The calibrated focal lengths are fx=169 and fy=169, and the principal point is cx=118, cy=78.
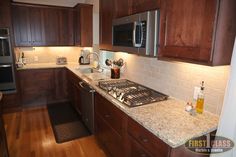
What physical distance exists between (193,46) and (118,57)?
5.92ft

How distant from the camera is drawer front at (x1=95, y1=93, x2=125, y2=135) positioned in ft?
5.62

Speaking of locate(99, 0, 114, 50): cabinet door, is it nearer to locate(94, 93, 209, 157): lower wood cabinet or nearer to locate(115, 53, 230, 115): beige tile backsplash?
locate(115, 53, 230, 115): beige tile backsplash

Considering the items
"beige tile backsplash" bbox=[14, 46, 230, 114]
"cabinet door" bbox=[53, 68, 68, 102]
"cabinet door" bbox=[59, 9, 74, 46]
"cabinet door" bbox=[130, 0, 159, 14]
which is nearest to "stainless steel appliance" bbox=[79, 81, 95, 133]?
"beige tile backsplash" bbox=[14, 46, 230, 114]

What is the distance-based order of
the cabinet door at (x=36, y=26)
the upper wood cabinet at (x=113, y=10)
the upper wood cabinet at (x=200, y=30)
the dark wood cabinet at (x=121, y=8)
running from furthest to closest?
the cabinet door at (x=36, y=26) < the dark wood cabinet at (x=121, y=8) < the upper wood cabinet at (x=113, y=10) < the upper wood cabinet at (x=200, y=30)

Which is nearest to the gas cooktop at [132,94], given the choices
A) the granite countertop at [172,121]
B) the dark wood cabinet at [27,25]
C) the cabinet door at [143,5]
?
the granite countertop at [172,121]

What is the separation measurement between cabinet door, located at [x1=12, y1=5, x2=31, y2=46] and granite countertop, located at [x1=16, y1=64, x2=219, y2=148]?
3.04 meters

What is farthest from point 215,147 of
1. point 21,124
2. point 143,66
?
point 21,124

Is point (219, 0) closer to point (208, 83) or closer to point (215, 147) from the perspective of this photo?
point (208, 83)

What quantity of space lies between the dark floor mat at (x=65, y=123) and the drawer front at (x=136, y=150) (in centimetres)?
142

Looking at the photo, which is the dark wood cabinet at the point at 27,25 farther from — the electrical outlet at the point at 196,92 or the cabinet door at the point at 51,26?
the electrical outlet at the point at 196,92

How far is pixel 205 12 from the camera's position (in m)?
1.08

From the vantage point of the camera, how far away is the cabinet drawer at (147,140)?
1.16m

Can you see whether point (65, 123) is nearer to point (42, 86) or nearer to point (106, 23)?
point (42, 86)

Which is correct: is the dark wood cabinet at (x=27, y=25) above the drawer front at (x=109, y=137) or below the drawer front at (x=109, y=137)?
above
